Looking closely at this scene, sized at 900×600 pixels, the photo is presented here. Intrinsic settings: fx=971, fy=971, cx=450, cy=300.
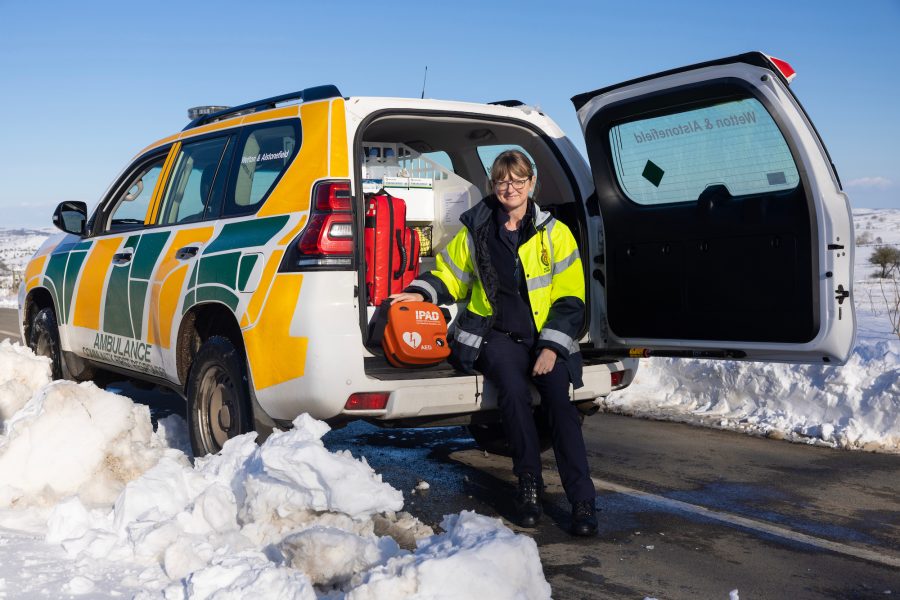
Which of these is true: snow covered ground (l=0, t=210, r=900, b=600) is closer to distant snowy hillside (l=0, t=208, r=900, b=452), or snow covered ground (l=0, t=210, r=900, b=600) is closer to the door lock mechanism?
the door lock mechanism

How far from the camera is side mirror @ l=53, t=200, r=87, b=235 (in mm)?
6762

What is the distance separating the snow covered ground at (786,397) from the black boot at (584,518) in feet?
9.15

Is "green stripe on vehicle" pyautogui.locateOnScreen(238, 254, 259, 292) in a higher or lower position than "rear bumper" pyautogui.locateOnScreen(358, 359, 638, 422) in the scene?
higher

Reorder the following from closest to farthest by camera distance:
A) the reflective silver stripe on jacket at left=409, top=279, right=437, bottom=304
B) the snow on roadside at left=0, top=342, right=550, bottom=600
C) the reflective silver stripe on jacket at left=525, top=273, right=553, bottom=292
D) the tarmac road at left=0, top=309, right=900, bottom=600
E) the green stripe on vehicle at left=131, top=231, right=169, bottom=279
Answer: the snow on roadside at left=0, top=342, right=550, bottom=600 < the tarmac road at left=0, top=309, right=900, bottom=600 < the reflective silver stripe on jacket at left=525, top=273, right=553, bottom=292 < the reflective silver stripe on jacket at left=409, top=279, right=437, bottom=304 < the green stripe on vehicle at left=131, top=231, right=169, bottom=279

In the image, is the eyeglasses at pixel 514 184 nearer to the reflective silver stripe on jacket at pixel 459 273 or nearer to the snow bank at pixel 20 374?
the reflective silver stripe on jacket at pixel 459 273

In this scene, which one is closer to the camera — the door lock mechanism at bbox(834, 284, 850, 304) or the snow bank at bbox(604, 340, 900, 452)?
the door lock mechanism at bbox(834, 284, 850, 304)

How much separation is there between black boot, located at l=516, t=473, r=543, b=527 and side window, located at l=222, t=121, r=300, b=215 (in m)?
1.92

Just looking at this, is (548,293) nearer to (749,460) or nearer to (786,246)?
(786,246)

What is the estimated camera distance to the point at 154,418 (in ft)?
23.9

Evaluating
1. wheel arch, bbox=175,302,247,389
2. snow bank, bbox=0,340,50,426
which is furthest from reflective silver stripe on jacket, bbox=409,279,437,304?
snow bank, bbox=0,340,50,426

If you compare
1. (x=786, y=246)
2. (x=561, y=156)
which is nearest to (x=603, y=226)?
(x=561, y=156)

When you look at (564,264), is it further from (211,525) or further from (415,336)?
(211,525)

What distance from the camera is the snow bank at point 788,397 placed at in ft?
21.9

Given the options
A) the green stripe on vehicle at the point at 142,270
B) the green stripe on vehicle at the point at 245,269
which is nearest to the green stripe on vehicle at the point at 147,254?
the green stripe on vehicle at the point at 142,270
